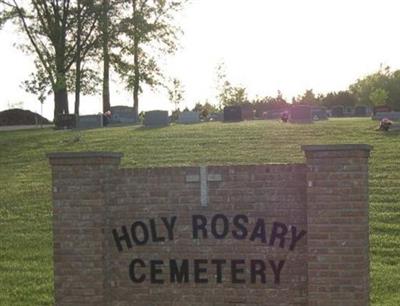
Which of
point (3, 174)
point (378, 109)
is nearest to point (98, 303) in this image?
point (3, 174)

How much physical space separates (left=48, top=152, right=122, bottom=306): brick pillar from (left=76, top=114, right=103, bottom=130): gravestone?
2757cm

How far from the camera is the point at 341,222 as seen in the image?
6.98 meters

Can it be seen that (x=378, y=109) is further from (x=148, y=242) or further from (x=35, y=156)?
(x=148, y=242)

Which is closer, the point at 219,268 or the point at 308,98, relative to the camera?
the point at 219,268

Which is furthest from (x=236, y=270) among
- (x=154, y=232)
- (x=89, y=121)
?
(x=89, y=121)

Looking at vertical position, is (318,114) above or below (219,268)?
above

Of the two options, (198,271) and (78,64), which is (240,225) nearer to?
(198,271)

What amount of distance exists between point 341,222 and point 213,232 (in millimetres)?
1381

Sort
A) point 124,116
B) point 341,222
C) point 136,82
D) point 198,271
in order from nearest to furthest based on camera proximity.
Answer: point 341,222 → point 198,271 → point 124,116 → point 136,82

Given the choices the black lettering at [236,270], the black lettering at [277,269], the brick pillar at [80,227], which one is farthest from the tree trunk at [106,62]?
the black lettering at [277,269]

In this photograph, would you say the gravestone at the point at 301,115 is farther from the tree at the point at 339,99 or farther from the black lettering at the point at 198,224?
the tree at the point at 339,99

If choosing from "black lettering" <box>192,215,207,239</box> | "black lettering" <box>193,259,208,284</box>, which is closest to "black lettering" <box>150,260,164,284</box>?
"black lettering" <box>193,259,208,284</box>

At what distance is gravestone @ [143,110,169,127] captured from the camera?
106ft

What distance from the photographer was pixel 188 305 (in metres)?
7.51
